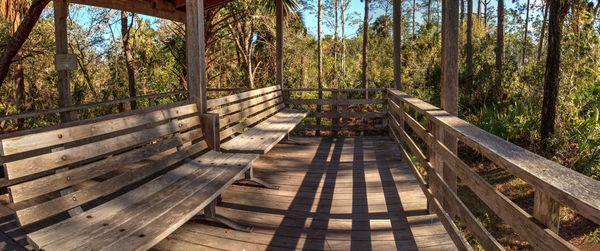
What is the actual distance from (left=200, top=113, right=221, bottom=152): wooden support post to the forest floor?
9.46 ft

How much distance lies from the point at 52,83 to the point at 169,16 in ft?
26.8

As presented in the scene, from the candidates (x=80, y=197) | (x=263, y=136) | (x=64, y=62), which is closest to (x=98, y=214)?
(x=80, y=197)

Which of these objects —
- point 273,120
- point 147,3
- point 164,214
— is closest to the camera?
point 164,214

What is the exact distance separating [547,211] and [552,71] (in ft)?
25.2

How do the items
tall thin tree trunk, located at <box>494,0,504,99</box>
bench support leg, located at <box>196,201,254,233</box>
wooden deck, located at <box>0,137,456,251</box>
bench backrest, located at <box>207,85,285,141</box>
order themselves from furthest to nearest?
tall thin tree trunk, located at <box>494,0,504,99</box> < bench backrest, located at <box>207,85,285,141</box> < bench support leg, located at <box>196,201,254,233</box> < wooden deck, located at <box>0,137,456,251</box>

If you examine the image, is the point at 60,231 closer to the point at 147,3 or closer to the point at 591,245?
the point at 147,3

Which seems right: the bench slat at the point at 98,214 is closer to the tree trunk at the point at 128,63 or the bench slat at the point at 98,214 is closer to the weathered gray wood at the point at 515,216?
the weathered gray wood at the point at 515,216

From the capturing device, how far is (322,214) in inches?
141

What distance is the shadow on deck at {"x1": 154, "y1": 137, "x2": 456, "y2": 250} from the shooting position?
2.96 metres

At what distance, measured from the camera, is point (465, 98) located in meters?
12.3

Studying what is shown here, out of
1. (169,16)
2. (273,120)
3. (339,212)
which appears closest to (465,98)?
(273,120)

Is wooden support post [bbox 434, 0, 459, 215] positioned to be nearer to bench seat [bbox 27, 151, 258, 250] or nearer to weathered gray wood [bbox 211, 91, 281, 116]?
bench seat [bbox 27, 151, 258, 250]

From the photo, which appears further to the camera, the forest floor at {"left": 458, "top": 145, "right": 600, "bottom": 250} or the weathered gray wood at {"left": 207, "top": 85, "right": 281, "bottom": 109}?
the forest floor at {"left": 458, "top": 145, "right": 600, "bottom": 250}

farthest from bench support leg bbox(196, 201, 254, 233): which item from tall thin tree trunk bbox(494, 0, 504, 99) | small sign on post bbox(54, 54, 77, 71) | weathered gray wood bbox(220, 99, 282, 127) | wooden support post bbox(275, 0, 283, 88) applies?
tall thin tree trunk bbox(494, 0, 504, 99)
